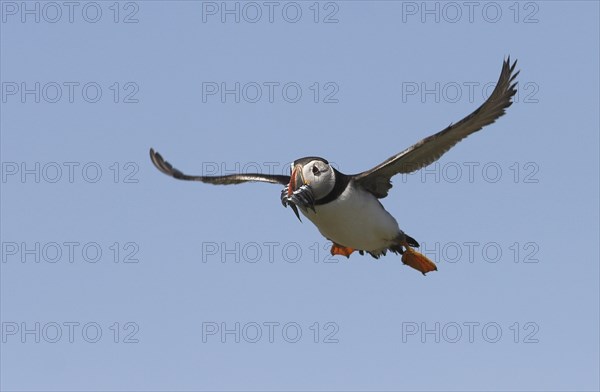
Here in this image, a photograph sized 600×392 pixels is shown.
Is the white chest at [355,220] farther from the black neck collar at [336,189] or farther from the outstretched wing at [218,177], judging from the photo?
the outstretched wing at [218,177]

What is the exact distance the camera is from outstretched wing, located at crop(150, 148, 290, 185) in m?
27.6

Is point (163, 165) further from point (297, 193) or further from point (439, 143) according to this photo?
point (439, 143)

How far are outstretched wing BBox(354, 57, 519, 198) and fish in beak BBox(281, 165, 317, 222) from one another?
47.5 inches

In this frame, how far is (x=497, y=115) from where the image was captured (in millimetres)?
25203

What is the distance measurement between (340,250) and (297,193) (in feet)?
11.1

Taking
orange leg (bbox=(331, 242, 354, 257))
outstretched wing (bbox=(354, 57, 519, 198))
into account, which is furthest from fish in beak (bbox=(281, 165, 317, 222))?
orange leg (bbox=(331, 242, 354, 257))

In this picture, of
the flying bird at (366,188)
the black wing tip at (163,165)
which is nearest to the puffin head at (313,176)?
the flying bird at (366,188)

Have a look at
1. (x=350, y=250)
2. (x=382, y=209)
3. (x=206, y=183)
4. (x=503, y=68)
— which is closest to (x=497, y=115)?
(x=503, y=68)

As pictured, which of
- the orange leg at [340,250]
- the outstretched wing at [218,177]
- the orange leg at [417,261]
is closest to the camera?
the outstretched wing at [218,177]

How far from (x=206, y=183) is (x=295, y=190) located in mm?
4103

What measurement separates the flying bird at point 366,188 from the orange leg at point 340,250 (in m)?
1.03

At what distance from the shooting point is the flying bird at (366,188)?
25.2 m

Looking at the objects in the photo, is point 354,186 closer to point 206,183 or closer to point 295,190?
point 295,190

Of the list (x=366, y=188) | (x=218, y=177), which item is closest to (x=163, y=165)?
(x=218, y=177)
